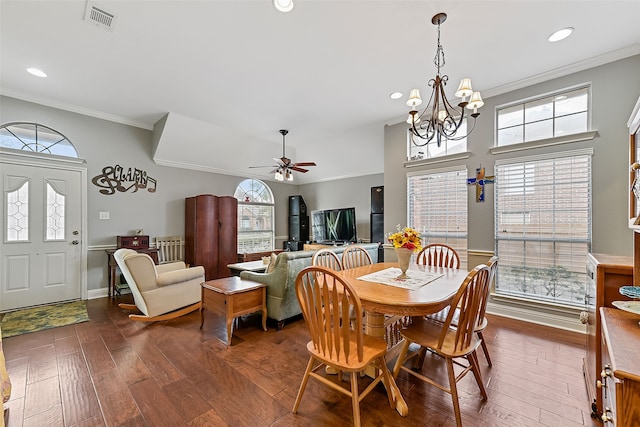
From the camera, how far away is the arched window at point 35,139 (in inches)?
146

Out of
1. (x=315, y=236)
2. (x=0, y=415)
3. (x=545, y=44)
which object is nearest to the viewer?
(x=0, y=415)

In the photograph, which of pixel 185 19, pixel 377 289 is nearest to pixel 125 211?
pixel 185 19

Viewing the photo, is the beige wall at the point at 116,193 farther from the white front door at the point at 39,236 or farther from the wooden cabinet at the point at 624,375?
the wooden cabinet at the point at 624,375

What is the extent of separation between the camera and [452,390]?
5.30 feet

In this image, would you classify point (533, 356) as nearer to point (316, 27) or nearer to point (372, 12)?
point (372, 12)

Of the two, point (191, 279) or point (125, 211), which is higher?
point (125, 211)

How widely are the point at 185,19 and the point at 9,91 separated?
3.32 m

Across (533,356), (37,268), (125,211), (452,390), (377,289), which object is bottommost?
(533,356)

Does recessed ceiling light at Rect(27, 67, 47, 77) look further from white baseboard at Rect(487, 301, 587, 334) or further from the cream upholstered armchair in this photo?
white baseboard at Rect(487, 301, 587, 334)

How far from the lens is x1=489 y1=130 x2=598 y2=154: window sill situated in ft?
9.52

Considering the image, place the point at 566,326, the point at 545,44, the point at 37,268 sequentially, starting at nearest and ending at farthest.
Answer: the point at 545,44
the point at 566,326
the point at 37,268

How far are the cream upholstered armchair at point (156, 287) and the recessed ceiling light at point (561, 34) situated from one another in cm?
466

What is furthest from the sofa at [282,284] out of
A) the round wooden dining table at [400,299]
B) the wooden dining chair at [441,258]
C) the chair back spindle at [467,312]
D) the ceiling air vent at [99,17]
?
the ceiling air vent at [99,17]

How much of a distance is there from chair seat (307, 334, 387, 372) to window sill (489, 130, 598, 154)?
3044 millimetres
